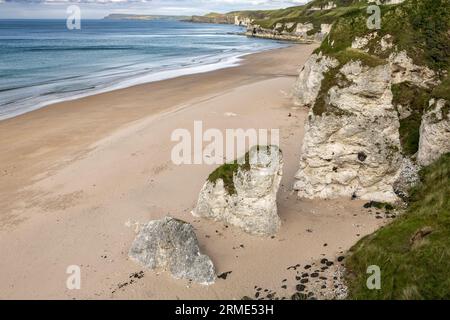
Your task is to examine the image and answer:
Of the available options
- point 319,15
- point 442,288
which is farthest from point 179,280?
point 319,15

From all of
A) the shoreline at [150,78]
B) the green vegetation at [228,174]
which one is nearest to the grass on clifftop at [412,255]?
the green vegetation at [228,174]

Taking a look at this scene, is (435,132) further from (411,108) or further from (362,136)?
→ (411,108)

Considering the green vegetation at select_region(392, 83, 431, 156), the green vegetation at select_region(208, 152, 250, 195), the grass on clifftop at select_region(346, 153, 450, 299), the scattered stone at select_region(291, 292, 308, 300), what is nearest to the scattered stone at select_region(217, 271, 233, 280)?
the scattered stone at select_region(291, 292, 308, 300)

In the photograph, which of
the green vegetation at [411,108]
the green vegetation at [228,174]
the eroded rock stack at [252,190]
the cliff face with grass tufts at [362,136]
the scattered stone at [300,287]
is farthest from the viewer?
the green vegetation at [411,108]

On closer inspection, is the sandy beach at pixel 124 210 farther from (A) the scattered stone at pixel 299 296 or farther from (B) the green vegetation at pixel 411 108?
(B) the green vegetation at pixel 411 108

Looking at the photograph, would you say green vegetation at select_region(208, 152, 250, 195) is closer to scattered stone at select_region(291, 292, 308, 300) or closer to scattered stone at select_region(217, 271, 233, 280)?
scattered stone at select_region(217, 271, 233, 280)

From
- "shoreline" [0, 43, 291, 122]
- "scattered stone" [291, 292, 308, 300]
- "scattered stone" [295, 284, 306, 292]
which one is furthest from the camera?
"shoreline" [0, 43, 291, 122]

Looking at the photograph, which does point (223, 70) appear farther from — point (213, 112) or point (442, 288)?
point (442, 288)
